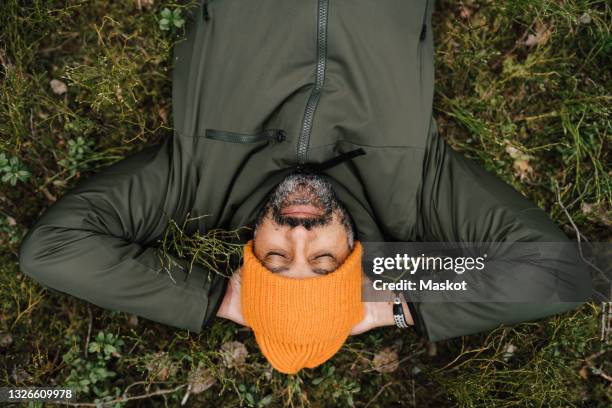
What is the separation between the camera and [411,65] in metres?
3.66

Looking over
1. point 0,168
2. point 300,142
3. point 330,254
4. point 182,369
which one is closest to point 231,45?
point 300,142

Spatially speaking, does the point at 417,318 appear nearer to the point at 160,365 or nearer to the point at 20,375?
the point at 160,365

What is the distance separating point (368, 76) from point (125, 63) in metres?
1.94

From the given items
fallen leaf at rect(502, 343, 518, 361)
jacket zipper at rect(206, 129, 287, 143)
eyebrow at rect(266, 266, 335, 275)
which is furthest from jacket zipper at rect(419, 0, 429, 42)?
fallen leaf at rect(502, 343, 518, 361)

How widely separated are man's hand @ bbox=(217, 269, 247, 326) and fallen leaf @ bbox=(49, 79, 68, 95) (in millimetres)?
2034

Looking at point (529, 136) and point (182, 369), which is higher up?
point (529, 136)

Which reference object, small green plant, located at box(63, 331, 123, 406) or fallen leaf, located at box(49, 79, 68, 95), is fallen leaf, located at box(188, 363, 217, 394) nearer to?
small green plant, located at box(63, 331, 123, 406)

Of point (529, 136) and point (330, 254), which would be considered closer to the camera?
point (330, 254)

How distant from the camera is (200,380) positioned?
4.32 meters

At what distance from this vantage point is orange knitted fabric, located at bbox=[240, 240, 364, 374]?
3.33 meters

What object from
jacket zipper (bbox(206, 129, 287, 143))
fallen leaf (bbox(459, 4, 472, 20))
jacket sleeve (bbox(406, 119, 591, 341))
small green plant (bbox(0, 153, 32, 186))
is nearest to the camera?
jacket sleeve (bbox(406, 119, 591, 341))

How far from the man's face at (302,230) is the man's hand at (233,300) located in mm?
400

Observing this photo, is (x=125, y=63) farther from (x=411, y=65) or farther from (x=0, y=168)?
(x=411, y=65)

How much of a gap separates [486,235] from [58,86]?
11.3 ft
